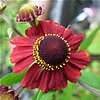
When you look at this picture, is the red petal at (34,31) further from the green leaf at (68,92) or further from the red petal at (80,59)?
the green leaf at (68,92)

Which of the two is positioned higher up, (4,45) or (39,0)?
(39,0)

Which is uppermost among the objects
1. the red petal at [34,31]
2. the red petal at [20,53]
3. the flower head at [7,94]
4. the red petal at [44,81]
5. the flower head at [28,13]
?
the flower head at [28,13]

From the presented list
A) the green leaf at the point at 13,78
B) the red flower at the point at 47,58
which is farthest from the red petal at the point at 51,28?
the green leaf at the point at 13,78

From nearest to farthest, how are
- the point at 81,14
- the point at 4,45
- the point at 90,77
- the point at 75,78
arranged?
the point at 75,78, the point at 90,77, the point at 81,14, the point at 4,45

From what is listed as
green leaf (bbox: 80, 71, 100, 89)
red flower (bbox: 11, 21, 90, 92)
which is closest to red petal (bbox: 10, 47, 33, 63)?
red flower (bbox: 11, 21, 90, 92)

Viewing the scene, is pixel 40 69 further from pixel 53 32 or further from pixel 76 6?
pixel 76 6

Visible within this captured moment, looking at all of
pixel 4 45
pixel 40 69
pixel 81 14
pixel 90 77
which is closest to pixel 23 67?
pixel 40 69

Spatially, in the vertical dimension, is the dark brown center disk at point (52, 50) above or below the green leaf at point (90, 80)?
above

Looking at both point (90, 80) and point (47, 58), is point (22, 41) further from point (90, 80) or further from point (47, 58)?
point (90, 80)
